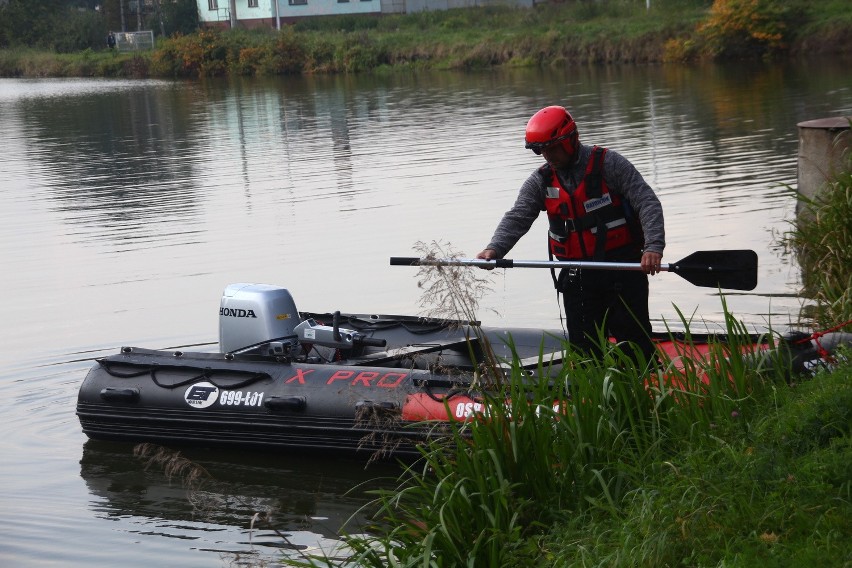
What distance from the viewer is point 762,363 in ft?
16.0

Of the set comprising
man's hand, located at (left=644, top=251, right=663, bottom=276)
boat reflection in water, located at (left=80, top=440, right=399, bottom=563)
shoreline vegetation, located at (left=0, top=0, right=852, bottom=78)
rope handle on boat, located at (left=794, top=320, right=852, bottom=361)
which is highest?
shoreline vegetation, located at (left=0, top=0, right=852, bottom=78)

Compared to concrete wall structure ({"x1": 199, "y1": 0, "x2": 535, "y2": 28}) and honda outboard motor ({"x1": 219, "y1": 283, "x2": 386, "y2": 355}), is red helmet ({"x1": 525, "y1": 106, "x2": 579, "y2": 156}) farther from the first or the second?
concrete wall structure ({"x1": 199, "y1": 0, "x2": 535, "y2": 28})

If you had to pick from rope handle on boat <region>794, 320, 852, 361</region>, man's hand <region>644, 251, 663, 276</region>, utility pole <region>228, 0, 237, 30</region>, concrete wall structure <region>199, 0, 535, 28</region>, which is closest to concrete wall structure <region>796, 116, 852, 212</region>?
rope handle on boat <region>794, 320, 852, 361</region>

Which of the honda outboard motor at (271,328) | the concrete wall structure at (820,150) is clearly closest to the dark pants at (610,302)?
the honda outboard motor at (271,328)

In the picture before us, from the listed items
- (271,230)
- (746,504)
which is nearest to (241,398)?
(746,504)

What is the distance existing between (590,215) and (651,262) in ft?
1.40

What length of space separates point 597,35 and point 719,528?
34.8 meters

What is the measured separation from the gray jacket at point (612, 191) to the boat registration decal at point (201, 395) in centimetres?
188

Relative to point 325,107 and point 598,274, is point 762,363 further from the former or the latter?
point 325,107

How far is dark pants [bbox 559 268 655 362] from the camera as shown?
5.73m

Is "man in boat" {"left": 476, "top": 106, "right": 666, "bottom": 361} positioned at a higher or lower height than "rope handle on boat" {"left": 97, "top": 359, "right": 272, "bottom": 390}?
higher

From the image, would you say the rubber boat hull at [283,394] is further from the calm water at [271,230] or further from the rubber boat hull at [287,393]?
the calm water at [271,230]

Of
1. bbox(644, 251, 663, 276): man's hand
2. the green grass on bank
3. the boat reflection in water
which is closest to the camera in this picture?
the green grass on bank

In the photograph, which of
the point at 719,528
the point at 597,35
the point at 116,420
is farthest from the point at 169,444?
the point at 597,35
